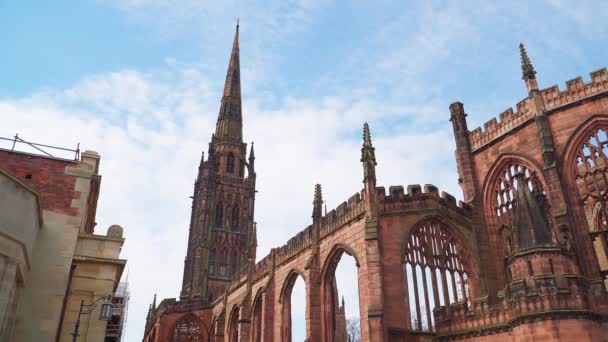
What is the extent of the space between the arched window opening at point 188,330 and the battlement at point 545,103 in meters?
26.0

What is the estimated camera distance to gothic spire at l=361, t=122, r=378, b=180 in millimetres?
21969

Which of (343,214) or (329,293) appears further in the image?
(329,293)

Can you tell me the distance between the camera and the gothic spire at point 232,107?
66812 mm

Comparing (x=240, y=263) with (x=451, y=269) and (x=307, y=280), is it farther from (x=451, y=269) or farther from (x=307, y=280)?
(x=451, y=269)

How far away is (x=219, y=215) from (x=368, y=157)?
130 feet

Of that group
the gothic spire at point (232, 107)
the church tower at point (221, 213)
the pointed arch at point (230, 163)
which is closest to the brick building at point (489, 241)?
the church tower at point (221, 213)

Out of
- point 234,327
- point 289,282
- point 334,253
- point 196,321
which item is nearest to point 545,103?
point 334,253

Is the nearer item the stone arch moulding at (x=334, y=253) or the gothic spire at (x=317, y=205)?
the stone arch moulding at (x=334, y=253)

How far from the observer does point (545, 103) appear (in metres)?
21.8

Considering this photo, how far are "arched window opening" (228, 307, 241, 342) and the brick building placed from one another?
7382 mm

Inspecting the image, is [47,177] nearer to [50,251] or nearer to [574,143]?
[50,251]

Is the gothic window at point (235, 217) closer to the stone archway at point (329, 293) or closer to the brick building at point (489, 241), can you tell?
the brick building at point (489, 241)

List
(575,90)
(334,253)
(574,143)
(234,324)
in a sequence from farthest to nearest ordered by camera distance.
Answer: (234,324) < (334,253) < (575,90) < (574,143)

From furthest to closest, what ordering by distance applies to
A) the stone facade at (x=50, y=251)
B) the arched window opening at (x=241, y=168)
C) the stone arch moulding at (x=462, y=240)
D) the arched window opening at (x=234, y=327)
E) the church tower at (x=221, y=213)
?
the arched window opening at (x=241, y=168), the church tower at (x=221, y=213), the arched window opening at (x=234, y=327), the stone arch moulding at (x=462, y=240), the stone facade at (x=50, y=251)
